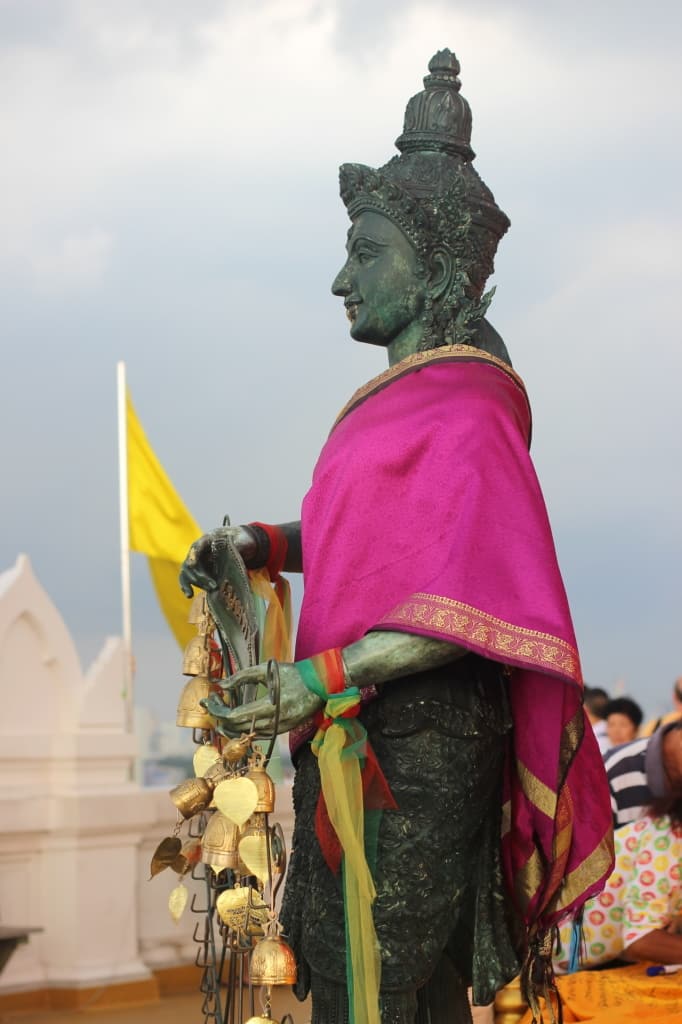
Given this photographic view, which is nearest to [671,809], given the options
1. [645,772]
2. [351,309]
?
[645,772]

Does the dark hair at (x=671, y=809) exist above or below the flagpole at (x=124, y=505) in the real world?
below

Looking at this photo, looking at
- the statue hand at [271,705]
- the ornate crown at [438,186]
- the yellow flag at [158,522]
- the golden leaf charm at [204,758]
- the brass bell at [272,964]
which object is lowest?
the brass bell at [272,964]

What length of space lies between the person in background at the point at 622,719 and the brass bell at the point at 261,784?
710cm

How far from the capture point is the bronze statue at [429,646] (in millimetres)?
2768

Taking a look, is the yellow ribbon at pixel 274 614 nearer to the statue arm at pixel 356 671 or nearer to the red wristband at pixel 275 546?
the red wristband at pixel 275 546

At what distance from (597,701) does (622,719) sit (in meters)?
0.95

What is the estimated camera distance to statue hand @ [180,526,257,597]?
3.13m

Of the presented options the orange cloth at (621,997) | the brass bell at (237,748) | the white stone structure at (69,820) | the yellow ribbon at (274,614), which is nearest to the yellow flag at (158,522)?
the white stone structure at (69,820)

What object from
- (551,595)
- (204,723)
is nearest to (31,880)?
(204,723)

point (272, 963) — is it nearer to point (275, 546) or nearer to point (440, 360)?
point (275, 546)

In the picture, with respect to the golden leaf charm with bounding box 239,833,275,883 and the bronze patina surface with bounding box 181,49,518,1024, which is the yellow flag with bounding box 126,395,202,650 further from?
the golden leaf charm with bounding box 239,833,275,883

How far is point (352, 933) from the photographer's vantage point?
2.74m

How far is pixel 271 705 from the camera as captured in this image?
2.72 m

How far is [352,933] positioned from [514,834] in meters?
0.45
